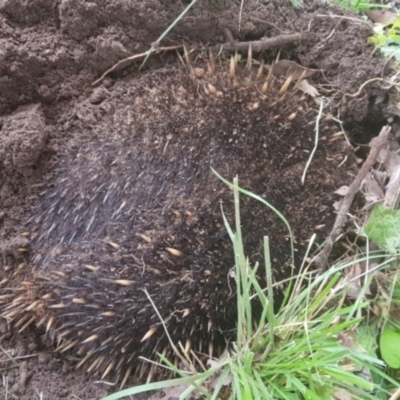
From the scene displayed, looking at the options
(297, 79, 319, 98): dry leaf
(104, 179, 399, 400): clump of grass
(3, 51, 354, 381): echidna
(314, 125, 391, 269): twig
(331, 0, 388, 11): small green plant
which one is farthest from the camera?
(331, 0, 388, 11): small green plant

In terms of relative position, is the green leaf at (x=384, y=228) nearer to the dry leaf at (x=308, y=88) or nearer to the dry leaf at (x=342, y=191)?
the dry leaf at (x=342, y=191)

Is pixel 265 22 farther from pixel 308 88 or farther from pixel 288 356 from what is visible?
pixel 288 356

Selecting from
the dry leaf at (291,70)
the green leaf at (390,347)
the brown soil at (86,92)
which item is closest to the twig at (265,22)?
the brown soil at (86,92)

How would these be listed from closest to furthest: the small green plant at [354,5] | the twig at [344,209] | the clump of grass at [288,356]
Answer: the clump of grass at [288,356] < the twig at [344,209] < the small green plant at [354,5]

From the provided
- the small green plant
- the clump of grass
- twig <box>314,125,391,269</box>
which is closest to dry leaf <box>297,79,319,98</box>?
twig <box>314,125,391,269</box>

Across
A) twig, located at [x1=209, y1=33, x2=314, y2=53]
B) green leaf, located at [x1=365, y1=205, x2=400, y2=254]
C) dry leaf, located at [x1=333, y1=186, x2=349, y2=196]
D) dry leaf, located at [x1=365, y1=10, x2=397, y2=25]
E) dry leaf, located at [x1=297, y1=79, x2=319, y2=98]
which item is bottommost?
green leaf, located at [x1=365, y1=205, x2=400, y2=254]

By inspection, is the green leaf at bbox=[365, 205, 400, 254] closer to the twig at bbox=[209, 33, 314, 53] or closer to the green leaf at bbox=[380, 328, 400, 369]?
the green leaf at bbox=[380, 328, 400, 369]

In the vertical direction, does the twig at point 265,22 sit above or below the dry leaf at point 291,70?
above
